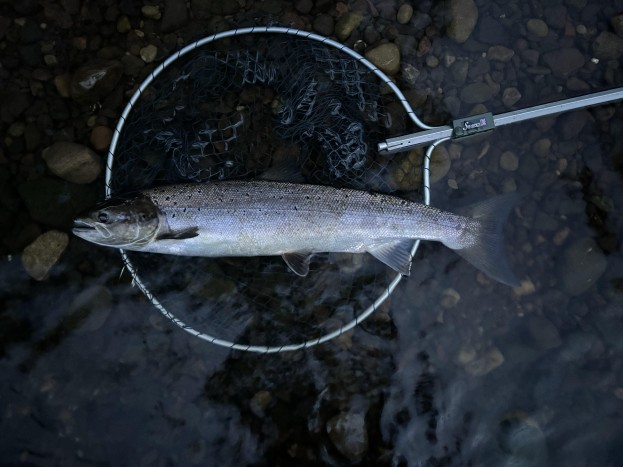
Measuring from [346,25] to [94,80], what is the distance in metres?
2.05

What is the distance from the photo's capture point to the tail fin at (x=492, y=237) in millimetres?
3667

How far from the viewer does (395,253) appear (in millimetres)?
3664

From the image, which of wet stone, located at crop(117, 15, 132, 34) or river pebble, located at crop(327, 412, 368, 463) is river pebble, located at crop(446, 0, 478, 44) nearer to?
→ wet stone, located at crop(117, 15, 132, 34)

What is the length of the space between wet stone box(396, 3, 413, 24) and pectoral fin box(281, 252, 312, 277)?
2.17m

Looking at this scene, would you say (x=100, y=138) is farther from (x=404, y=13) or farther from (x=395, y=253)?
(x=404, y=13)

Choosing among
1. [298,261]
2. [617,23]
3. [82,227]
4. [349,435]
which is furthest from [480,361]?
[82,227]

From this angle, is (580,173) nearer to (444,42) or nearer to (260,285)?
(444,42)

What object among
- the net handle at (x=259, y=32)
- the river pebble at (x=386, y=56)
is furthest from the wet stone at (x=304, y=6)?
the river pebble at (x=386, y=56)

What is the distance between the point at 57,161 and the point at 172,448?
2432mm

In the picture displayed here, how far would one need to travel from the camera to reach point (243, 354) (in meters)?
4.08

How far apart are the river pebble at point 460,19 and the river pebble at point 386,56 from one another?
55 cm

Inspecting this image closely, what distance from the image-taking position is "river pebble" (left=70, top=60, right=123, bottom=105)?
12.8ft

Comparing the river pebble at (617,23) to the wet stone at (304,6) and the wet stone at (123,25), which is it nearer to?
the wet stone at (304,6)

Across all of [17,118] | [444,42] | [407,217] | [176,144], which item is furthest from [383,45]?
[17,118]
